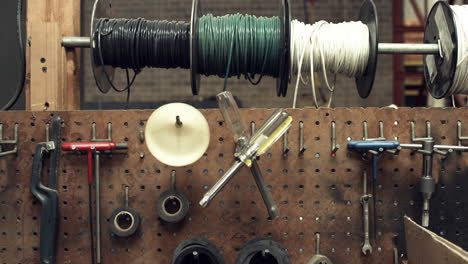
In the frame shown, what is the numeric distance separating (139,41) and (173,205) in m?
0.48

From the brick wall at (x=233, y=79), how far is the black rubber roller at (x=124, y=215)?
9.04ft

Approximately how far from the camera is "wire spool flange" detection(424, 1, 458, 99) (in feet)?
4.05

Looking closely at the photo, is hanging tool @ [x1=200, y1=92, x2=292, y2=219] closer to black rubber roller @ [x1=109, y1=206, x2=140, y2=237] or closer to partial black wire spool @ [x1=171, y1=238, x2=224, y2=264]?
partial black wire spool @ [x1=171, y1=238, x2=224, y2=264]

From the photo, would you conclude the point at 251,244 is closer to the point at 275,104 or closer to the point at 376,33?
the point at 376,33

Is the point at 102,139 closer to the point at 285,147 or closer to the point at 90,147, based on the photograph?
the point at 90,147

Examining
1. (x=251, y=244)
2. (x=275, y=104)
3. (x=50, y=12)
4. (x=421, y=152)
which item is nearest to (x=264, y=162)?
(x=251, y=244)

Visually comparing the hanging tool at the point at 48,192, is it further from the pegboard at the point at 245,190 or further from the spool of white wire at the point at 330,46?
the spool of white wire at the point at 330,46

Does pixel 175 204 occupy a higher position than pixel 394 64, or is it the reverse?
pixel 394 64

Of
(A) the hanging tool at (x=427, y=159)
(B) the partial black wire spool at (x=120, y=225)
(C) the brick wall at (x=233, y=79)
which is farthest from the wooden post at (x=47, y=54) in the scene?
(C) the brick wall at (x=233, y=79)

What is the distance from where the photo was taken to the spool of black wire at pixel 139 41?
4.16 ft

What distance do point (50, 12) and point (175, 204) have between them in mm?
682

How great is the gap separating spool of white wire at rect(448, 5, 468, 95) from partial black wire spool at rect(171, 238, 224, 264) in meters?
0.79

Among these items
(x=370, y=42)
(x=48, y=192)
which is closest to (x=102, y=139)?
(x=48, y=192)

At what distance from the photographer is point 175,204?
1.29m
